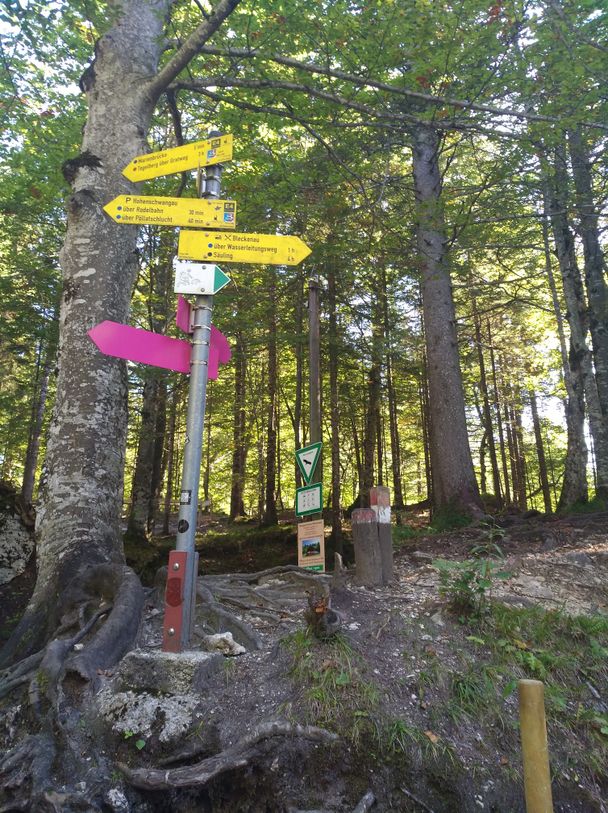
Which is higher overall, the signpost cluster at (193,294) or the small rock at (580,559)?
the signpost cluster at (193,294)

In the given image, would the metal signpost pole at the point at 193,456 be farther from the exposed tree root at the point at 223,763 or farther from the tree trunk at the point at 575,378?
the tree trunk at the point at 575,378

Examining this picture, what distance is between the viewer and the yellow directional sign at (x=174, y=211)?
135 inches

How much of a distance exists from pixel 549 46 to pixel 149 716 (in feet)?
25.1

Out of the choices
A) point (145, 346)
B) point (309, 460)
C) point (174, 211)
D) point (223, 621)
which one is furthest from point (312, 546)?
point (174, 211)

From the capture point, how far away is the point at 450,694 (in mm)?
2988

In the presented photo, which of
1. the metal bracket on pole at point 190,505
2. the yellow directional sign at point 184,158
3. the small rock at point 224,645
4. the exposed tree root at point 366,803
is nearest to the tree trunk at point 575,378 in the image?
the yellow directional sign at point 184,158

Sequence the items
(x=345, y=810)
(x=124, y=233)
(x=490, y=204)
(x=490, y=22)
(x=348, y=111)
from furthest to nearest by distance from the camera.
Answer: (x=490, y=204), (x=348, y=111), (x=490, y=22), (x=124, y=233), (x=345, y=810)

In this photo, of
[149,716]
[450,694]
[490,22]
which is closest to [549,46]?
[490,22]

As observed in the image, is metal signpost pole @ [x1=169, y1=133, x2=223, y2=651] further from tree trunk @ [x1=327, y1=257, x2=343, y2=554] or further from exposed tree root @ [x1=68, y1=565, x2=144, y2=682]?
tree trunk @ [x1=327, y1=257, x2=343, y2=554]

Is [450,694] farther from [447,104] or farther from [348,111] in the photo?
[348,111]

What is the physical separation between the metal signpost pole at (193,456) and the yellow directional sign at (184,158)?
14 cm

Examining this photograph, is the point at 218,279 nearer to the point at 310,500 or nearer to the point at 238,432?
the point at 310,500

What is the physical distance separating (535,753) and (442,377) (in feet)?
28.5

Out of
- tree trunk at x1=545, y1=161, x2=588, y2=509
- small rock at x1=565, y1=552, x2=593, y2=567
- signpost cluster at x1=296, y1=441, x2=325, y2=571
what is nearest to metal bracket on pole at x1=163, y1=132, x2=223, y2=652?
signpost cluster at x1=296, y1=441, x2=325, y2=571
